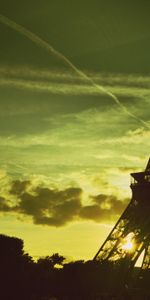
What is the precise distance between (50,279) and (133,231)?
40.1ft

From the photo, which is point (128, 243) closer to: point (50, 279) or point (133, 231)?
point (133, 231)

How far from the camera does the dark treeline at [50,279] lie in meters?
43.3

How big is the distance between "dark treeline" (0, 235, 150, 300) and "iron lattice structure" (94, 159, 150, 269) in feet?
10.0

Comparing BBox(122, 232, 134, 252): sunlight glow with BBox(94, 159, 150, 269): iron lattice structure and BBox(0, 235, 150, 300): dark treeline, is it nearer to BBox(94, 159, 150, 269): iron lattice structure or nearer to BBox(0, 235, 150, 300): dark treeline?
BBox(94, 159, 150, 269): iron lattice structure

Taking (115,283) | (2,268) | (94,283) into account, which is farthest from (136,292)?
(2,268)

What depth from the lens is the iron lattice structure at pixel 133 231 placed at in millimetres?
53219

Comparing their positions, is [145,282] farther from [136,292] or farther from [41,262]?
[41,262]

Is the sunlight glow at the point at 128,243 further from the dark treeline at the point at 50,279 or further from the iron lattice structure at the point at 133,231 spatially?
the dark treeline at the point at 50,279

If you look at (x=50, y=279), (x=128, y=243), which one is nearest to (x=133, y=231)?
(x=128, y=243)

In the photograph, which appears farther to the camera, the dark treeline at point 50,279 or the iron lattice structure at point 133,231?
the iron lattice structure at point 133,231

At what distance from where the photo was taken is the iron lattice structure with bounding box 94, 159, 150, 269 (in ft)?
175

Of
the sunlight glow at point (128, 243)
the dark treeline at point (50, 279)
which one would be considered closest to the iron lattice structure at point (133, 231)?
the sunlight glow at point (128, 243)

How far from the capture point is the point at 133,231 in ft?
178

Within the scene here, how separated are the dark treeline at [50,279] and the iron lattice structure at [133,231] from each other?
3.06m
